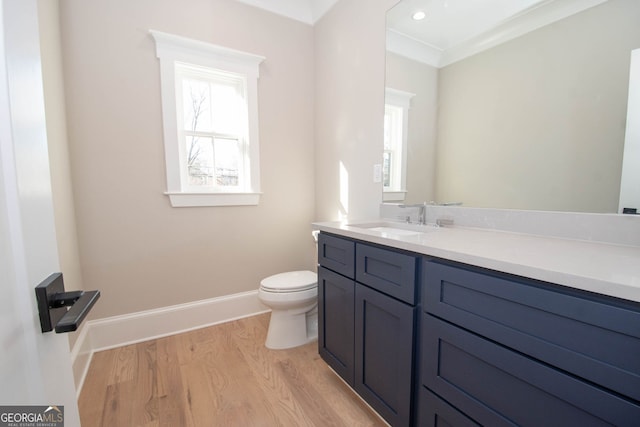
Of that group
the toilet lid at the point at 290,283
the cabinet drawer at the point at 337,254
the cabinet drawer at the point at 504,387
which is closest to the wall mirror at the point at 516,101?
the cabinet drawer at the point at 337,254

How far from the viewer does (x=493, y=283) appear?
794 mm

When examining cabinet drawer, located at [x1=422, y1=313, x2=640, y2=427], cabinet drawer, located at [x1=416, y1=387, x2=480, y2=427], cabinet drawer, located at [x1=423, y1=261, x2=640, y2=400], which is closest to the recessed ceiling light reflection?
cabinet drawer, located at [x1=423, y1=261, x2=640, y2=400]

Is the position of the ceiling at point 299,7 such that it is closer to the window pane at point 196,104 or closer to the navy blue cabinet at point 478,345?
the window pane at point 196,104

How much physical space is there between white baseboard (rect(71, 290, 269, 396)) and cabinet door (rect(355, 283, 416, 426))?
4.51 ft

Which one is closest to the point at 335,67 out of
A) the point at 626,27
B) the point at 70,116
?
the point at 626,27

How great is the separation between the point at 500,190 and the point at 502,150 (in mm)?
205

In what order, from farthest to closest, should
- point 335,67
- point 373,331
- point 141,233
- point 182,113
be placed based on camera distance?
point 335,67 < point 182,113 < point 141,233 < point 373,331

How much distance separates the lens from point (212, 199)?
2207mm

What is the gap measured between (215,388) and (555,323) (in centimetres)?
168

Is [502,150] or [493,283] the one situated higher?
[502,150]

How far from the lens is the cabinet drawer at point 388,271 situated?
3.47 ft

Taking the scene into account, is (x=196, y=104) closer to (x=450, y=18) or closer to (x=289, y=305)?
(x=289, y=305)

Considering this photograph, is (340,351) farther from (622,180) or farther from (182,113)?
(182,113)

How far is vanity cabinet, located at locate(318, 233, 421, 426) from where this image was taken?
3.52 ft
